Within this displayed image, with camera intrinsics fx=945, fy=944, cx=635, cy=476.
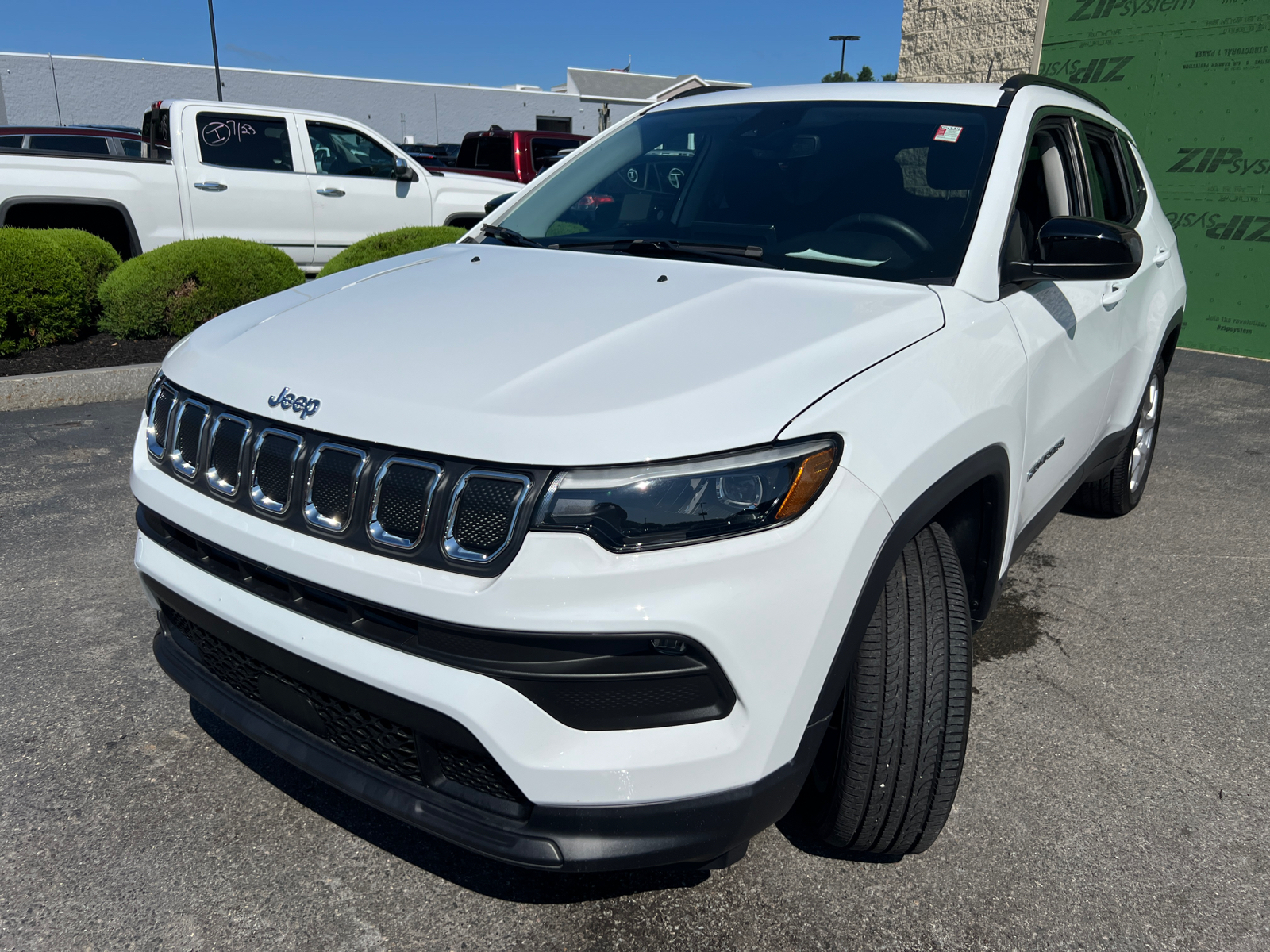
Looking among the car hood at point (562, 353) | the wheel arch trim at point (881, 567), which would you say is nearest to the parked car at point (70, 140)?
the car hood at point (562, 353)

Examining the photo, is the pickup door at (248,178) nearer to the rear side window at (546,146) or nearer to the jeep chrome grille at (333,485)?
the rear side window at (546,146)

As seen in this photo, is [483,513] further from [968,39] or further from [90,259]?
[968,39]

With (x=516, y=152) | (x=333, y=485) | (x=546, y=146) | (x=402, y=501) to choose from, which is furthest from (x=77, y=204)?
(x=402, y=501)

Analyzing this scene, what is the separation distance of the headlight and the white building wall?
41.9 m

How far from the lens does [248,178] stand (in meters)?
8.92

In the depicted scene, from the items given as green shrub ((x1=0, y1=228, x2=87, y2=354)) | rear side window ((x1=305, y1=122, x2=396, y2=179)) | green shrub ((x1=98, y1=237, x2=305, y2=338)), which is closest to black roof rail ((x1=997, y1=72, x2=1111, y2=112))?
green shrub ((x1=98, y1=237, x2=305, y2=338))

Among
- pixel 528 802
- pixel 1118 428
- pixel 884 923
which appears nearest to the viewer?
pixel 528 802

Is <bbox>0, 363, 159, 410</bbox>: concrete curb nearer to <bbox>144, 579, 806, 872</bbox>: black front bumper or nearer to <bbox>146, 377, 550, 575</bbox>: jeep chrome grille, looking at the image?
<bbox>146, 377, 550, 575</bbox>: jeep chrome grille

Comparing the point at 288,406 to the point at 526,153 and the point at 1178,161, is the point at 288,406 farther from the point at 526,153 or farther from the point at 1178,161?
the point at 526,153

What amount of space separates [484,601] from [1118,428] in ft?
10.1

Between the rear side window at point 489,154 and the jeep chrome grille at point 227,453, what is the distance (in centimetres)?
1293

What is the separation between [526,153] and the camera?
14.0 metres

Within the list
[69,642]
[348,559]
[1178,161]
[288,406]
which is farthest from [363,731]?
[1178,161]

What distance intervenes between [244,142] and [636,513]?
353 inches
